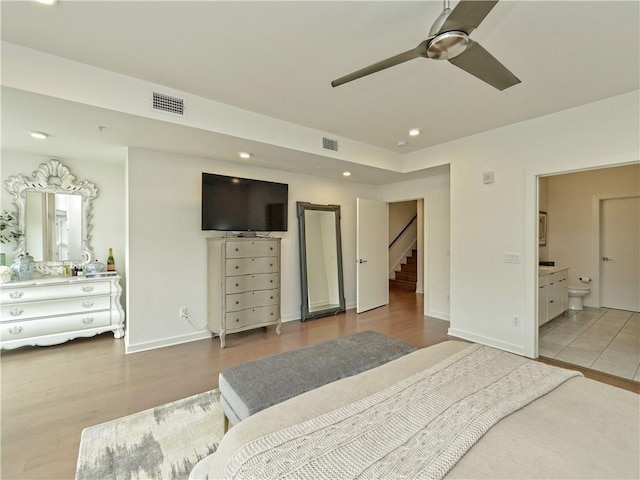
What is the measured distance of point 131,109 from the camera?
8.16 feet

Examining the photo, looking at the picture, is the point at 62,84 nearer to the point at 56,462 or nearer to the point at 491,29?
the point at 56,462

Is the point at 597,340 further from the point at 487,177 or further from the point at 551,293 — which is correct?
the point at 487,177

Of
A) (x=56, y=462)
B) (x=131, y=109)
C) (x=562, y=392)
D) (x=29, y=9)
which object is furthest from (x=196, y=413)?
(x=29, y=9)

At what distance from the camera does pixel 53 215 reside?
3.91 m

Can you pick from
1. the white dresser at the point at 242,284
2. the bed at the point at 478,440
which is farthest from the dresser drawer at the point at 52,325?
the bed at the point at 478,440

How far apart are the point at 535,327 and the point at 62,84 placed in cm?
498

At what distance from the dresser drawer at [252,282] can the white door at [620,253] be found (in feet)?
19.7

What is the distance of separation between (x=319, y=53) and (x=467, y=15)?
113 cm

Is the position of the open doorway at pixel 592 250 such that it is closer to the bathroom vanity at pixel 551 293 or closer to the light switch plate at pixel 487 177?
the bathroom vanity at pixel 551 293

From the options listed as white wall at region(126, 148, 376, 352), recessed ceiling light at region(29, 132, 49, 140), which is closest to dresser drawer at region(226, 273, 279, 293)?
white wall at region(126, 148, 376, 352)

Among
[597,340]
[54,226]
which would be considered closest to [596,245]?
[597,340]

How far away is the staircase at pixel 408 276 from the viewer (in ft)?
25.5

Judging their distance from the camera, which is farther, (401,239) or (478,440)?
(401,239)

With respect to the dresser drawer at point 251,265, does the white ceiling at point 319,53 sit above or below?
above
